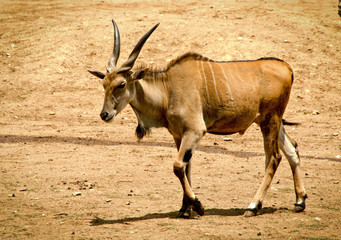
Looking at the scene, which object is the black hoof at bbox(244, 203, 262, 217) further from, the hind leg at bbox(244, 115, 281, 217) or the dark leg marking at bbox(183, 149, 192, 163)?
the dark leg marking at bbox(183, 149, 192, 163)

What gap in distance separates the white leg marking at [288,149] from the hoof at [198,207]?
1.34 m

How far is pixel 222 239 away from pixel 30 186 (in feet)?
10.3

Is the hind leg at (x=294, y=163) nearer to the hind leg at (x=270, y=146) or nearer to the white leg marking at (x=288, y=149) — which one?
the white leg marking at (x=288, y=149)

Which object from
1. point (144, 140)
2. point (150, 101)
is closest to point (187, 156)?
point (150, 101)

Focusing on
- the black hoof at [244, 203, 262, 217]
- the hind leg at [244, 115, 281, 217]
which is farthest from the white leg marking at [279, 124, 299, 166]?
the black hoof at [244, 203, 262, 217]

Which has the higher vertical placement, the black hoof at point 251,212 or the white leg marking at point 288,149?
the white leg marking at point 288,149

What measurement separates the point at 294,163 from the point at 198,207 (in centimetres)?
141

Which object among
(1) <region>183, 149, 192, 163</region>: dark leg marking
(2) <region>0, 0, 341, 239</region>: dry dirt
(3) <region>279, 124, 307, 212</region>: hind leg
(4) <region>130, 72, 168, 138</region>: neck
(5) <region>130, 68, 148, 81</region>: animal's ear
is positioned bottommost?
(2) <region>0, 0, 341, 239</region>: dry dirt

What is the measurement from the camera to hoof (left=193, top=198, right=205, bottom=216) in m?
5.57

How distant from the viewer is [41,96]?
12.1 meters

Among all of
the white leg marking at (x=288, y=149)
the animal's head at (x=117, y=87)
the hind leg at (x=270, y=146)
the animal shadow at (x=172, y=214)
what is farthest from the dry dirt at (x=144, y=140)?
the animal's head at (x=117, y=87)

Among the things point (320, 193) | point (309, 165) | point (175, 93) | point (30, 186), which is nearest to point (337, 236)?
point (320, 193)

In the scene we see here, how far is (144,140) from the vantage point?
32.1 ft

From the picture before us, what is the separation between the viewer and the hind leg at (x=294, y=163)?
6047 millimetres
